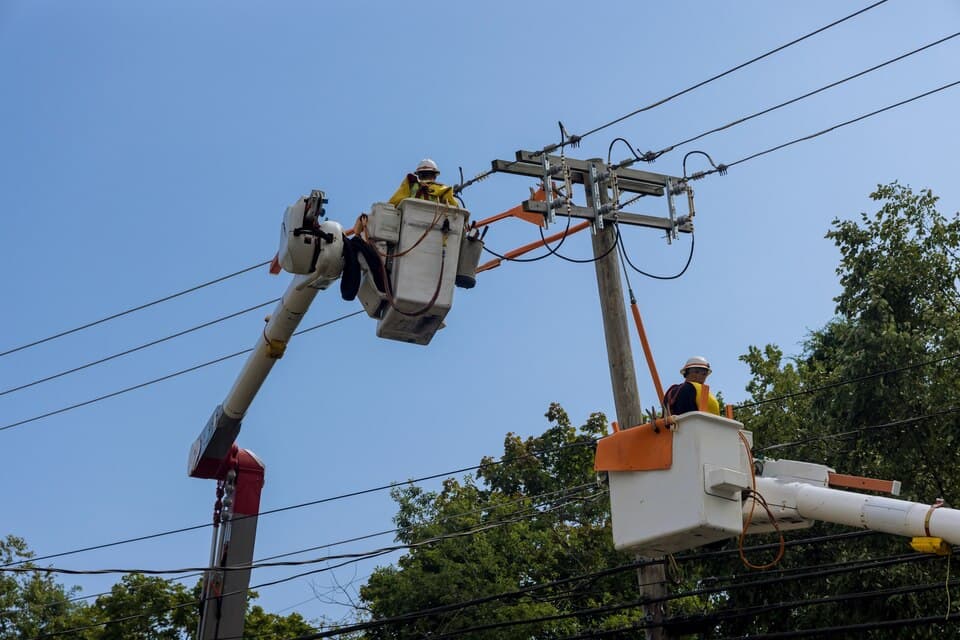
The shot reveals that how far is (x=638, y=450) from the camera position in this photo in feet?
27.9

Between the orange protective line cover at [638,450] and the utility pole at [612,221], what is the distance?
2002 mm

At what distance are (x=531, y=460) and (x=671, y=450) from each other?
2550 cm

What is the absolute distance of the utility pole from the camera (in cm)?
1090

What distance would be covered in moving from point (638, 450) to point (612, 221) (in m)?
3.44

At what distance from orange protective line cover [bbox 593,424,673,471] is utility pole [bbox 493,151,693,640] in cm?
200

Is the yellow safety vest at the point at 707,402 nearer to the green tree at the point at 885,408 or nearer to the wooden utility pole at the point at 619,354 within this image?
the wooden utility pole at the point at 619,354

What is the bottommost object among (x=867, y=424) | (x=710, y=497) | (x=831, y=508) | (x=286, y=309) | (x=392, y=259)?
(x=710, y=497)

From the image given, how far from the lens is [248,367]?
1168 cm

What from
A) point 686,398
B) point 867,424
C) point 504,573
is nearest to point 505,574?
point 504,573

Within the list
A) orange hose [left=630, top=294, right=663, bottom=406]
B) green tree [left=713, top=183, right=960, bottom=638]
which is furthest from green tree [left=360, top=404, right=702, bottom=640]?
orange hose [left=630, top=294, right=663, bottom=406]

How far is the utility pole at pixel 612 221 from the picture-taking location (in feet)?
35.8

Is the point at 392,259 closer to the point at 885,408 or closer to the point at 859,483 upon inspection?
the point at 859,483

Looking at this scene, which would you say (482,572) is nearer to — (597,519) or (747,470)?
(597,519)

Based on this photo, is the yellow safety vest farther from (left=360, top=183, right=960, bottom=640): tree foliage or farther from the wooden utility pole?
(left=360, top=183, right=960, bottom=640): tree foliage
